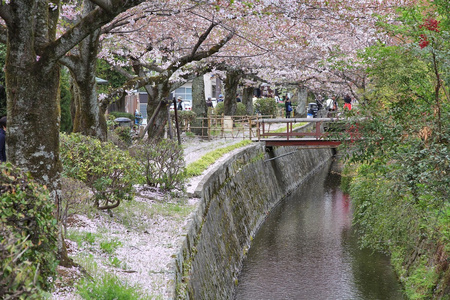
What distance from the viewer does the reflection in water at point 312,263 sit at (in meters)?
12.9

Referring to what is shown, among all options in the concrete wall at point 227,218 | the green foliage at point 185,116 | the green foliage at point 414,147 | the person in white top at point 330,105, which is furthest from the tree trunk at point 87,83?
the person in white top at point 330,105

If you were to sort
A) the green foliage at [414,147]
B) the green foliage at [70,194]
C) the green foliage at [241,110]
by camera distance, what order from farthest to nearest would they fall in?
1. the green foliage at [241,110]
2. the green foliage at [414,147]
3. the green foliage at [70,194]

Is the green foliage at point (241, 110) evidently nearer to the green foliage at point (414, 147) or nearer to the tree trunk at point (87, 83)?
the green foliage at point (414, 147)

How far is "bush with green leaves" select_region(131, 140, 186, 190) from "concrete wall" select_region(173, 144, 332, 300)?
638mm

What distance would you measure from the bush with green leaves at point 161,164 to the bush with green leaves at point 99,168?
2.69m

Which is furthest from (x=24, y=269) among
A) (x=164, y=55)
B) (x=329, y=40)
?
(x=329, y=40)

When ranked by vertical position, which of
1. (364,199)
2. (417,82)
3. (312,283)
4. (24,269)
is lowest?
(312,283)

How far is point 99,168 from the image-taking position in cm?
949

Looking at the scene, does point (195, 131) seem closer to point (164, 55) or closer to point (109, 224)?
point (164, 55)

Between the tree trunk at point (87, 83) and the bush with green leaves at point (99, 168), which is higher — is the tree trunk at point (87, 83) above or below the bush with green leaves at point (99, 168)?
above

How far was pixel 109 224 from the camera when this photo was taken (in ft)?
31.3

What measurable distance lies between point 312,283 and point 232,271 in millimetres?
2035

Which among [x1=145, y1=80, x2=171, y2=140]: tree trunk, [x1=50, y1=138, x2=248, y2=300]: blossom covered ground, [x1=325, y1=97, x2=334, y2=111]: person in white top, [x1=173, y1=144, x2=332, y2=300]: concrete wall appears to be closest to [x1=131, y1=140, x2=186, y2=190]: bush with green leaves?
[x1=50, y1=138, x2=248, y2=300]: blossom covered ground

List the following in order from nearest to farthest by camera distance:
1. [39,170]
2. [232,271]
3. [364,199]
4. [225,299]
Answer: [39,170] < [225,299] < [232,271] < [364,199]
